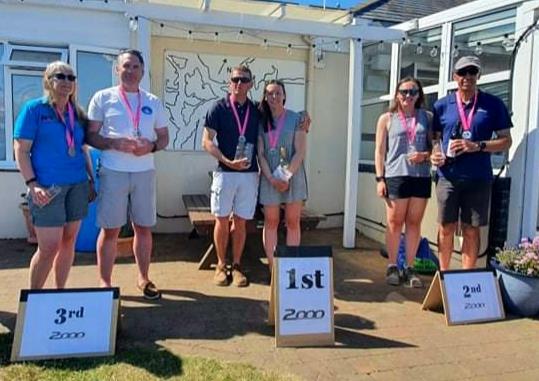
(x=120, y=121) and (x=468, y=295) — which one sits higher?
(x=120, y=121)

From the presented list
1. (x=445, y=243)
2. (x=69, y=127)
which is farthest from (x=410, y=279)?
(x=69, y=127)

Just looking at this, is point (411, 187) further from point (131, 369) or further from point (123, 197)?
point (131, 369)

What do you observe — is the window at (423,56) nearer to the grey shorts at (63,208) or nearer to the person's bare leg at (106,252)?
the person's bare leg at (106,252)

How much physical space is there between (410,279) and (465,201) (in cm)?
84

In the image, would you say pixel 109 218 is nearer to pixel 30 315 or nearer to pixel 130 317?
pixel 130 317

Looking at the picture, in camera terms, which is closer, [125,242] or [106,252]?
[106,252]

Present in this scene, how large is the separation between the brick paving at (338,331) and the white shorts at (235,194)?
2.07ft

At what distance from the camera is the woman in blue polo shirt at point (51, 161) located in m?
2.91

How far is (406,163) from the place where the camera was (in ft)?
13.3

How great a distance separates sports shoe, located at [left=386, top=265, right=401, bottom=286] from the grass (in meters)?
1.93

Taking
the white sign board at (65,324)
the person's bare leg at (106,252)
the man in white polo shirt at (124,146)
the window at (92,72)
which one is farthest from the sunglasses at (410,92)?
the window at (92,72)

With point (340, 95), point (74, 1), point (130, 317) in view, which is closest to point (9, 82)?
point (74, 1)

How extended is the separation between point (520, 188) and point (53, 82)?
11.5ft

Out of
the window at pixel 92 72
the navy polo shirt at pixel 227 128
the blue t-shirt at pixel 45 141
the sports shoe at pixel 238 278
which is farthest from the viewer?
the window at pixel 92 72
